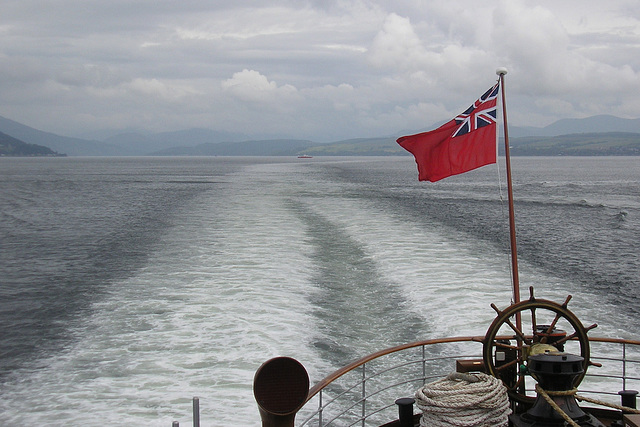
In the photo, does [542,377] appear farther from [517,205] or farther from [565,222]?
[517,205]

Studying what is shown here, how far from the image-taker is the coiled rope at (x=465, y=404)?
175 inches

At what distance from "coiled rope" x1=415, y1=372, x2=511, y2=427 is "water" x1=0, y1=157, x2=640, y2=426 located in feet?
16.1

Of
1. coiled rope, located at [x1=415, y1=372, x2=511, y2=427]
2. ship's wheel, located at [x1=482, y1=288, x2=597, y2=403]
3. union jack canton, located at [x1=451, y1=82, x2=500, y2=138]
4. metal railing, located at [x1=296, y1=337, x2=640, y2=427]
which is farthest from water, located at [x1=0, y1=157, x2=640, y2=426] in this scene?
union jack canton, located at [x1=451, y1=82, x2=500, y2=138]

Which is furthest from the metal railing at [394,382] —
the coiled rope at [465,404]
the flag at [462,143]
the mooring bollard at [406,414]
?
the coiled rope at [465,404]

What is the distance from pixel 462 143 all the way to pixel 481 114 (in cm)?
41

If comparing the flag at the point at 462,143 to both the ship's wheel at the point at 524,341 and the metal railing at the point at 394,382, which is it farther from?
the metal railing at the point at 394,382

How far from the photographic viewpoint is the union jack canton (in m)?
7.22

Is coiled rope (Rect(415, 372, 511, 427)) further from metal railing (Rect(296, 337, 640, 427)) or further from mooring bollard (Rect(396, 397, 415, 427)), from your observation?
metal railing (Rect(296, 337, 640, 427))

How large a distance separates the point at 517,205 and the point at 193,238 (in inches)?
1054

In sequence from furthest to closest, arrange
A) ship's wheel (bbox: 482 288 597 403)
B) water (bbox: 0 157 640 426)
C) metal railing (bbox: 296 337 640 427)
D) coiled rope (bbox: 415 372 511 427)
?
1. water (bbox: 0 157 640 426)
2. metal railing (bbox: 296 337 640 427)
3. ship's wheel (bbox: 482 288 597 403)
4. coiled rope (bbox: 415 372 511 427)

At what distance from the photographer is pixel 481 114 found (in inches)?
289

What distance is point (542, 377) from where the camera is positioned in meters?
3.84

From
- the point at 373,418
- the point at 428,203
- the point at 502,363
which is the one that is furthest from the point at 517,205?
the point at 502,363

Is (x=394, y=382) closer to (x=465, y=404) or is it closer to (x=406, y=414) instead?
(x=406, y=414)
